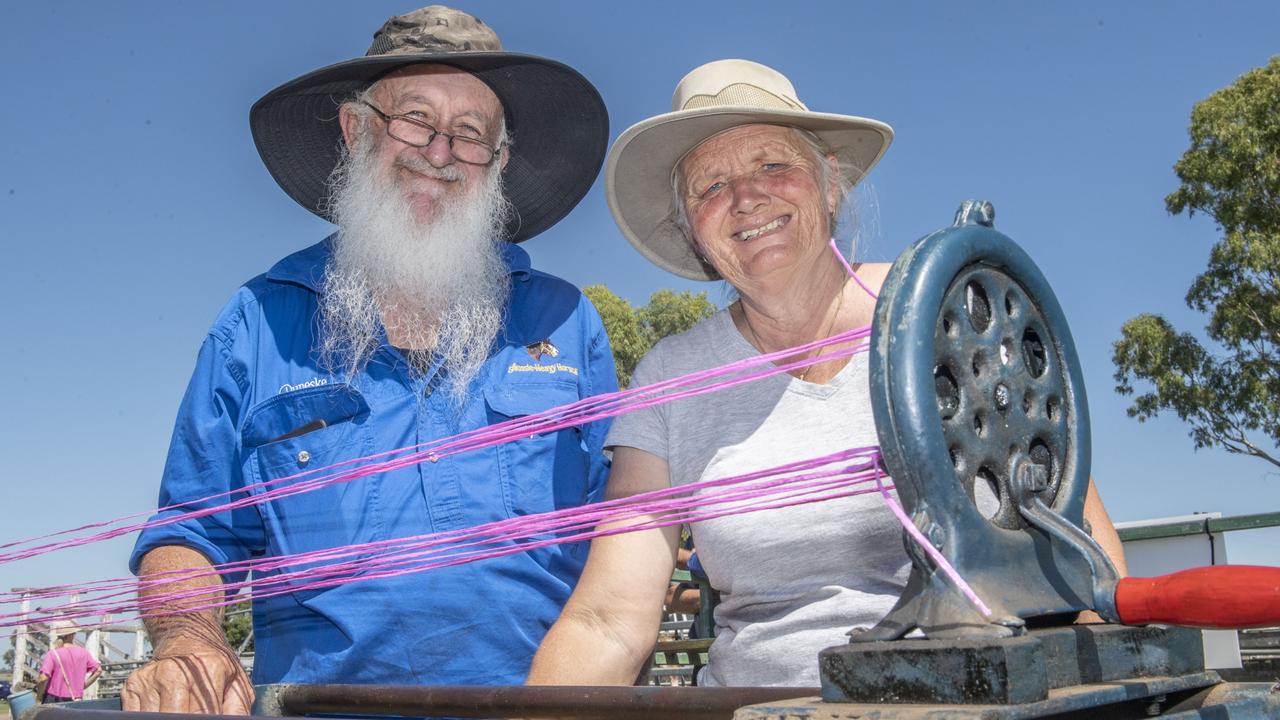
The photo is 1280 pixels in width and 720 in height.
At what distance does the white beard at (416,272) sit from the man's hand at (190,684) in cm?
96

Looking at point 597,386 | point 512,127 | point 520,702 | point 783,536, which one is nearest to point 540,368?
point 597,386

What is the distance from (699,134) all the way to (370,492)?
1243mm

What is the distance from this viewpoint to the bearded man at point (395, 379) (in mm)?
2539

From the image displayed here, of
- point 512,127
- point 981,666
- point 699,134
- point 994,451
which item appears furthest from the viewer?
point 512,127

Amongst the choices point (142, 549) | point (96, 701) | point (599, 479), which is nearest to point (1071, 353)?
point (599, 479)


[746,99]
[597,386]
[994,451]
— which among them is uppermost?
[746,99]

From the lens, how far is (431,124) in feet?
10.3

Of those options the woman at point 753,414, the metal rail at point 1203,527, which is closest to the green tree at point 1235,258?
the metal rail at point 1203,527

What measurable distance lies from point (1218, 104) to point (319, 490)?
14.0 m

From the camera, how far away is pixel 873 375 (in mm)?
1099

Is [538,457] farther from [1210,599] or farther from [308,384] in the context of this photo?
[1210,599]

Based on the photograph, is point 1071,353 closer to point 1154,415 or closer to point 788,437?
point 788,437

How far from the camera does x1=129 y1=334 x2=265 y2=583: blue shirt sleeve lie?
252 cm

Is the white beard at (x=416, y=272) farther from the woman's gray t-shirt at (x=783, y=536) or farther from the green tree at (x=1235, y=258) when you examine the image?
the green tree at (x=1235, y=258)
